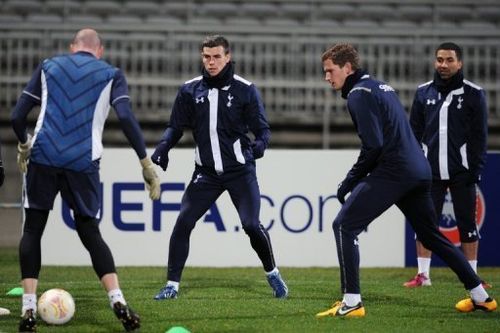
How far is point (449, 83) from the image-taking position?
9.55 m

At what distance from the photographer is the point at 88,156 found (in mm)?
6691

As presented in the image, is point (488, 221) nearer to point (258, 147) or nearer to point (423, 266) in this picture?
point (423, 266)

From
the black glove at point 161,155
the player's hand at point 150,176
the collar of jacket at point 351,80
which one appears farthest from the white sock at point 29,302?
the collar of jacket at point 351,80

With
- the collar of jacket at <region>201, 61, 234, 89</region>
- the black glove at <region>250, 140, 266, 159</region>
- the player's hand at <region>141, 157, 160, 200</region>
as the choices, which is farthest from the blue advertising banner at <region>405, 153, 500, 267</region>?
the player's hand at <region>141, 157, 160, 200</region>

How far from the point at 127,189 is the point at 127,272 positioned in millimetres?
1016

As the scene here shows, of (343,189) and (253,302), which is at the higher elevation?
(343,189)

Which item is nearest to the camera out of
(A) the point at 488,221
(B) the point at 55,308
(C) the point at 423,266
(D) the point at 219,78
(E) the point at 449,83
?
(B) the point at 55,308

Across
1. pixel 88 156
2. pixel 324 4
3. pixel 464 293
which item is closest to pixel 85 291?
pixel 88 156

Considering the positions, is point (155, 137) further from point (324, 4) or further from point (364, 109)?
point (364, 109)

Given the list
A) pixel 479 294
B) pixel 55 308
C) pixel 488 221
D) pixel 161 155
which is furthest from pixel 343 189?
pixel 488 221

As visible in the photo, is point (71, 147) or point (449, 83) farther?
point (449, 83)

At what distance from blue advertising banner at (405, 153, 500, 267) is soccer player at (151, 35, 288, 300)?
11.7 ft

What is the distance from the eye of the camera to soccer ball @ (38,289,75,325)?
684cm

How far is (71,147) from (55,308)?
1.06m
